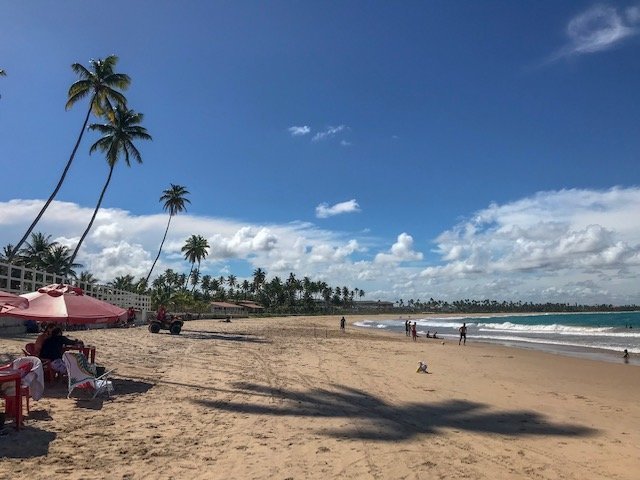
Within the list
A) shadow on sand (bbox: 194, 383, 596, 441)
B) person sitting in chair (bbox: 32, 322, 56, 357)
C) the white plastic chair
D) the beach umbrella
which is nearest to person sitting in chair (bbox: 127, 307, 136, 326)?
the beach umbrella

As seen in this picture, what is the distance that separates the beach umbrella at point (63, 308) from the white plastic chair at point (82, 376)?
1.99ft

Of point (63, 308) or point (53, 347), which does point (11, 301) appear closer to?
point (63, 308)

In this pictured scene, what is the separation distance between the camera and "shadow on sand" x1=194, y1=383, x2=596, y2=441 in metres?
7.09

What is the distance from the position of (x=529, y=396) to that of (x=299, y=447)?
7073 millimetres

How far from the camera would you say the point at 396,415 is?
316 inches

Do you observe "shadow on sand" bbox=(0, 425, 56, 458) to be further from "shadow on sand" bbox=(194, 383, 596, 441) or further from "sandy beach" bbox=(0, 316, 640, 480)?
"shadow on sand" bbox=(194, 383, 596, 441)

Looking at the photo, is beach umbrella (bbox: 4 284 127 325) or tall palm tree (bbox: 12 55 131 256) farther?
tall palm tree (bbox: 12 55 131 256)

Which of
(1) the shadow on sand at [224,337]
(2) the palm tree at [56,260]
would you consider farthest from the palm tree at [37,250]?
(1) the shadow on sand at [224,337]

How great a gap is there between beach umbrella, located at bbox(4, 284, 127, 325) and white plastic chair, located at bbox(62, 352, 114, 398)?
608 mm

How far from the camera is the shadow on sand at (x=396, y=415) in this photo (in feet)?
23.3

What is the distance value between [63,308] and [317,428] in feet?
15.1

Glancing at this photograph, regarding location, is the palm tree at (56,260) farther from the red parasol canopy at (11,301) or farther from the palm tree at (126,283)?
the red parasol canopy at (11,301)

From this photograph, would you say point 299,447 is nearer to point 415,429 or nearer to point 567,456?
point 415,429

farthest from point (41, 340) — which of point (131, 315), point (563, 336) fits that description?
point (563, 336)
